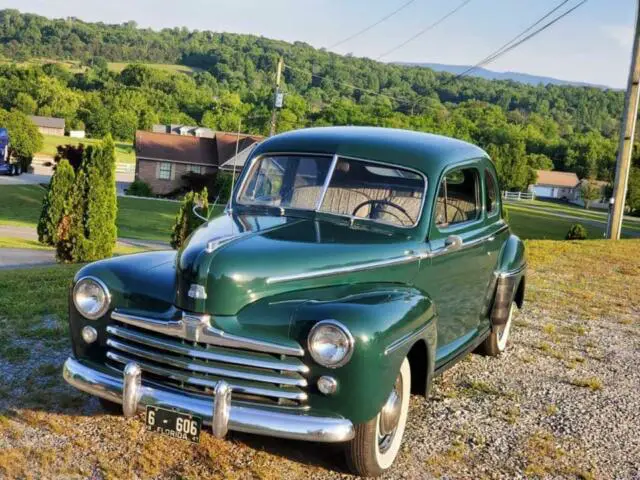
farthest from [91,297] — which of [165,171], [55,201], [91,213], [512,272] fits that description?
[165,171]

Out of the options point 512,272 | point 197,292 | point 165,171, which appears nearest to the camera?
point 197,292

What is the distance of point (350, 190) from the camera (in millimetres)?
4762

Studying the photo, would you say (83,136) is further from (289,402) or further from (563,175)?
(289,402)

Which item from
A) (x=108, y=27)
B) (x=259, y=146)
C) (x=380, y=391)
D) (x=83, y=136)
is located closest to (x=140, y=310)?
(x=380, y=391)

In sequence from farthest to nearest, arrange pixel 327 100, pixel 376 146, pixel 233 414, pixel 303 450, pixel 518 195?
pixel 518 195, pixel 327 100, pixel 376 146, pixel 303 450, pixel 233 414

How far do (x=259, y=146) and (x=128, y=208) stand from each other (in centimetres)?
3821

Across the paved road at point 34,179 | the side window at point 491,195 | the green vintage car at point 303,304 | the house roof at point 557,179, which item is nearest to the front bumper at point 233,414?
the green vintage car at point 303,304

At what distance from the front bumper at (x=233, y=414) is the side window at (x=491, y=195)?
300cm

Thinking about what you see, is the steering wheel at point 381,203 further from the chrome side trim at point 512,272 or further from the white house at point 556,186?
the white house at point 556,186

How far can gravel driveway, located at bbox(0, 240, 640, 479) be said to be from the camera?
12.5ft

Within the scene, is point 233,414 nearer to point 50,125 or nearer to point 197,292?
point 197,292

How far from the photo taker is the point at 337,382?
11.1 ft

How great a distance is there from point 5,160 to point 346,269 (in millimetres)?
58704

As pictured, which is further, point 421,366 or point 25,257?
point 25,257
